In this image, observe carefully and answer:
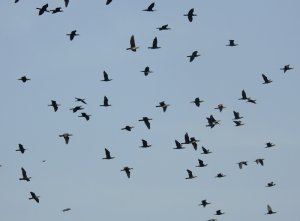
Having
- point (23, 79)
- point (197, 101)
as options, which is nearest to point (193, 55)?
point (197, 101)

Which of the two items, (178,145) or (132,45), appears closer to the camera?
(132,45)

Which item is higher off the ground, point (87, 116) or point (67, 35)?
point (67, 35)

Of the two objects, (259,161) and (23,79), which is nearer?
(23,79)

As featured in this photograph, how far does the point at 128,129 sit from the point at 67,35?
11175mm

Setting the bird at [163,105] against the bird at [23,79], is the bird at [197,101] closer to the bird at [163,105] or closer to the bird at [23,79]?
the bird at [163,105]

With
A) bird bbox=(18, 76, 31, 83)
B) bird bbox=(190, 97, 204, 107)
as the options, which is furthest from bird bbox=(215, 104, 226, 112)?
bird bbox=(18, 76, 31, 83)

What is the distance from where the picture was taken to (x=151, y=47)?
206ft

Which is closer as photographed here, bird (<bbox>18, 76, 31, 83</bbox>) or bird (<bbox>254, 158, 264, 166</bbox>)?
bird (<bbox>18, 76, 31, 83</bbox>)

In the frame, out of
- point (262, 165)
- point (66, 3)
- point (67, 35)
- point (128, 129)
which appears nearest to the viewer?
point (66, 3)

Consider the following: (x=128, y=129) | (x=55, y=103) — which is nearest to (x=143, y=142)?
(x=128, y=129)

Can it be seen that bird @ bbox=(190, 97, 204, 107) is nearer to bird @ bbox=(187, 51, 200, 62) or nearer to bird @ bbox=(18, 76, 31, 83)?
bird @ bbox=(187, 51, 200, 62)

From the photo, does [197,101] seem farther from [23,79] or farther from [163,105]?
[23,79]

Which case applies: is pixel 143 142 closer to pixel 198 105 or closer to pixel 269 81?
pixel 198 105

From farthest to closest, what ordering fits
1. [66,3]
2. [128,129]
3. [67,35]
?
[128,129] < [67,35] < [66,3]
